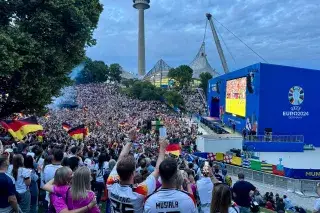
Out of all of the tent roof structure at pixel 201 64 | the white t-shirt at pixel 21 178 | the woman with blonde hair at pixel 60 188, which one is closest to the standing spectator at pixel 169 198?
the woman with blonde hair at pixel 60 188

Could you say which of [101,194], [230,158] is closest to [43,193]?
[101,194]

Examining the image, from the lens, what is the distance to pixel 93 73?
100 meters

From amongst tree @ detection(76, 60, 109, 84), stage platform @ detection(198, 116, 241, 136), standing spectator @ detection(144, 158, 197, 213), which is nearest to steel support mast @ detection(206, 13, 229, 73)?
stage platform @ detection(198, 116, 241, 136)

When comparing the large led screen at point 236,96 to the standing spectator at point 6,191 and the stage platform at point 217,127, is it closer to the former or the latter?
the stage platform at point 217,127

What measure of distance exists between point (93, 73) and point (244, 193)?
319 ft

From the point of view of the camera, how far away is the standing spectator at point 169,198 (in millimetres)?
3086

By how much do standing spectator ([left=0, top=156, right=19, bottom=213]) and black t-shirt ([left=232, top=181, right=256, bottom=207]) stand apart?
3.92 m

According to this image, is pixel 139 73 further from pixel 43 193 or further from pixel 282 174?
pixel 43 193

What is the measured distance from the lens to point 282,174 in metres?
17.3

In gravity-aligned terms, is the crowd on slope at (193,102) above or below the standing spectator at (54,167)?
above

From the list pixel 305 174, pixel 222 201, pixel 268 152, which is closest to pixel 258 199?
pixel 305 174

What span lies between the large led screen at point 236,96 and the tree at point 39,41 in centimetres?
2240

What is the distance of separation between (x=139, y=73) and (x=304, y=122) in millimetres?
98687

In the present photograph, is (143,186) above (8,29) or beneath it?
beneath
